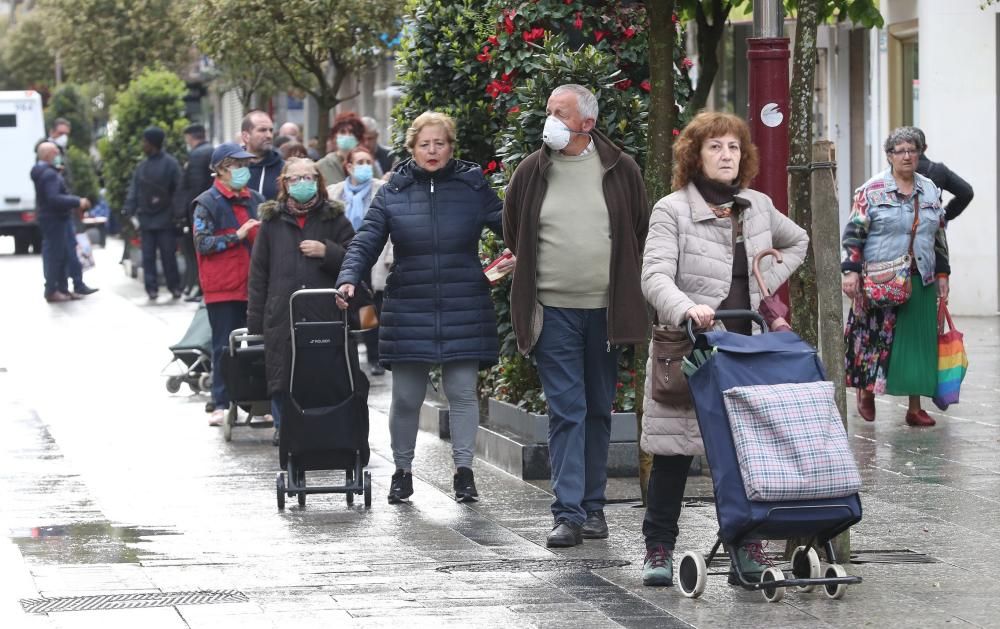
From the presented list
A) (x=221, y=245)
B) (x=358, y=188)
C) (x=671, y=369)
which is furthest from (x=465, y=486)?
(x=358, y=188)

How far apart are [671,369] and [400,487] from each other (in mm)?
2707

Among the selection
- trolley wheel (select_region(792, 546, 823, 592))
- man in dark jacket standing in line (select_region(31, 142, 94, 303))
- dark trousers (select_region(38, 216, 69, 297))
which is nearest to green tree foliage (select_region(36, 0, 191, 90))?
man in dark jacket standing in line (select_region(31, 142, 94, 303))

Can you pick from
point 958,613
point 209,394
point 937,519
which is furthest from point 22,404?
point 958,613

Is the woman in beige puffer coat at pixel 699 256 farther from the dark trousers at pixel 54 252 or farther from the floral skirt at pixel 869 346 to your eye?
the dark trousers at pixel 54 252

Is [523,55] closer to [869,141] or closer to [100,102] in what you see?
[869,141]

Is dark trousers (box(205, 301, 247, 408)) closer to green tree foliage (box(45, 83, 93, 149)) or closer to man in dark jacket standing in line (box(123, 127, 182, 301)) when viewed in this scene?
man in dark jacket standing in line (box(123, 127, 182, 301))

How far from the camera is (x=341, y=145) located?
15.5m

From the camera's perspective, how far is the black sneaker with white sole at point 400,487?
9.41 meters

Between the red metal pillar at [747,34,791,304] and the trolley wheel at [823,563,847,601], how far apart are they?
6.18ft

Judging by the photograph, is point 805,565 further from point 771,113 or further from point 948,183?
point 948,183

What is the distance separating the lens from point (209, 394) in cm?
1427

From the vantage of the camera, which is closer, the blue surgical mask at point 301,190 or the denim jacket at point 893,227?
the blue surgical mask at point 301,190

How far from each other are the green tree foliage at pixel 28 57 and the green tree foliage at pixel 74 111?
608 inches

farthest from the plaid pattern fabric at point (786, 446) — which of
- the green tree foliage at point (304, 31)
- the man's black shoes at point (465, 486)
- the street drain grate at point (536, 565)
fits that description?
the green tree foliage at point (304, 31)
